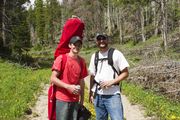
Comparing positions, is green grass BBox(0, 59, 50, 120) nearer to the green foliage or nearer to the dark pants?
the dark pants

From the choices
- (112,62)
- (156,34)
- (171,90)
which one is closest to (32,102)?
(171,90)

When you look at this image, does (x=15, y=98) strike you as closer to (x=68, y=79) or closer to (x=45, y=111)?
(x=45, y=111)

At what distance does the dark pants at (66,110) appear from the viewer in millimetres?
6621

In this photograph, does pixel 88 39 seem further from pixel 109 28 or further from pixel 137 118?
pixel 137 118

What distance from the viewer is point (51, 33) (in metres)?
102

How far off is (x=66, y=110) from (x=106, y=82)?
1.07 metres

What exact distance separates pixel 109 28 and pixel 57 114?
7311cm

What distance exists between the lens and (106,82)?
7.40 metres

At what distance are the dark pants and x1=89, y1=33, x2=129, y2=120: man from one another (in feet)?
2.92

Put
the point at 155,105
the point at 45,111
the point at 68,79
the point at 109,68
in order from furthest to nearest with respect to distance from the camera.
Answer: the point at 155,105
the point at 45,111
the point at 109,68
the point at 68,79

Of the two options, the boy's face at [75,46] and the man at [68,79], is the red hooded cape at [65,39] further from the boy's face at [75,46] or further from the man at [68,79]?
the boy's face at [75,46]

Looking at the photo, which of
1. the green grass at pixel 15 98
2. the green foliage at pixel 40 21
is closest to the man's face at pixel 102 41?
the green grass at pixel 15 98

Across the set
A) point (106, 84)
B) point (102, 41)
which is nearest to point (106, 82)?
point (106, 84)

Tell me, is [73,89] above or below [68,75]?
below
